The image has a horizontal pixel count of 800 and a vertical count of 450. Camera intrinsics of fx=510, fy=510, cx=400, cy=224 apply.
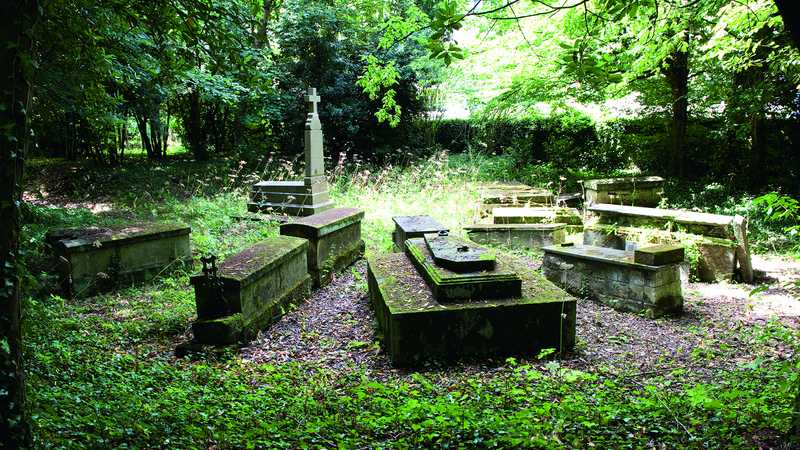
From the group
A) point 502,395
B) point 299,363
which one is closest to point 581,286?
point 502,395

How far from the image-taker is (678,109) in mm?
12117

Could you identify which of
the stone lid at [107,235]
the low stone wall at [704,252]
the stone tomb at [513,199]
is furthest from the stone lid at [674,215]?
the stone lid at [107,235]

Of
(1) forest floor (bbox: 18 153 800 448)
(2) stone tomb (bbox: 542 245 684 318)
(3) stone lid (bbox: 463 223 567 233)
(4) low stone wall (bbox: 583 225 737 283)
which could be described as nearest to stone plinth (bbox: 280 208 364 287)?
(1) forest floor (bbox: 18 153 800 448)

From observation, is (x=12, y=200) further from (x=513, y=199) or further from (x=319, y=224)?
(x=513, y=199)

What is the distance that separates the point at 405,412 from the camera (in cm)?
327

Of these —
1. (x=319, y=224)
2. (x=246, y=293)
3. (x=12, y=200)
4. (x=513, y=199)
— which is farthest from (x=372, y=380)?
(x=513, y=199)

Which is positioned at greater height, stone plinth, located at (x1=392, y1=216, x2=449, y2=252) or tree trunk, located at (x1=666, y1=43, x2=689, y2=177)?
tree trunk, located at (x1=666, y1=43, x2=689, y2=177)

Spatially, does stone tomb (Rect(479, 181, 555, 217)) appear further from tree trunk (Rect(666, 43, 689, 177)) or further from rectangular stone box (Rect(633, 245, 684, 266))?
rectangular stone box (Rect(633, 245, 684, 266))

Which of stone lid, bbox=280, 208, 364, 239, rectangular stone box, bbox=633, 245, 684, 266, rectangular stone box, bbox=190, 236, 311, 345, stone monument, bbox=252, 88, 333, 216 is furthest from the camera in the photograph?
stone monument, bbox=252, 88, 333, 216

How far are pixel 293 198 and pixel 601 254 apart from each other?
5.90m

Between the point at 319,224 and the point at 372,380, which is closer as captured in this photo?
the point at 372,380

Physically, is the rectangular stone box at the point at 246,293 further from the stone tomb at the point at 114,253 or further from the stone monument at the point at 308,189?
the stone monument at the point at 308,189

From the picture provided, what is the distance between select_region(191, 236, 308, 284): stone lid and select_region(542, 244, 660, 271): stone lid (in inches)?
133

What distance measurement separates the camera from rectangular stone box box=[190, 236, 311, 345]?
4723 millimetres
